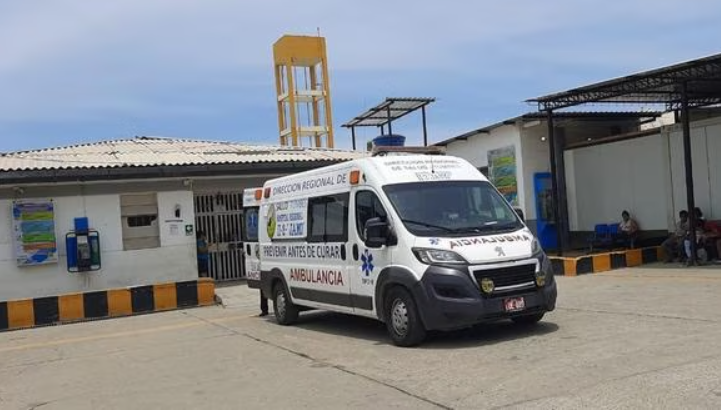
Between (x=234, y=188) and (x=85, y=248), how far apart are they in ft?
14.1

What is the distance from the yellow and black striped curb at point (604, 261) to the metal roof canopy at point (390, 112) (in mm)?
12882

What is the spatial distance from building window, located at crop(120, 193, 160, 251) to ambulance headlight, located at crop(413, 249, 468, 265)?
1138 cm

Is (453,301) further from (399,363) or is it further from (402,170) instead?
(402,170)

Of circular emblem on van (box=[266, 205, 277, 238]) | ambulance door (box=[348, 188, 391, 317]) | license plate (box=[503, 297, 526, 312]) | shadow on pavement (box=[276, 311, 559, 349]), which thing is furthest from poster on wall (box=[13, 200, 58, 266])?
license plate (box=[503, 297, 526, 312])

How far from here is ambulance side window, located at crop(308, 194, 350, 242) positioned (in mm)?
9898

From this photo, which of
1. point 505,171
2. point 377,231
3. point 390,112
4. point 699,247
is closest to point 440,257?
point 377,231

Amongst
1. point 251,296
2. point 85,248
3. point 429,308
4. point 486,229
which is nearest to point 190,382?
point 429,308

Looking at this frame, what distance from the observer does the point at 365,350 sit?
28.7 feet

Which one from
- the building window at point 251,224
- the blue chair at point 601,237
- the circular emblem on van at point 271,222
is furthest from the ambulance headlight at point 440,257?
the blue chair at point 601,237

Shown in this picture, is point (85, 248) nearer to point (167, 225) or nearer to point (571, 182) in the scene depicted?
point (167, 225)

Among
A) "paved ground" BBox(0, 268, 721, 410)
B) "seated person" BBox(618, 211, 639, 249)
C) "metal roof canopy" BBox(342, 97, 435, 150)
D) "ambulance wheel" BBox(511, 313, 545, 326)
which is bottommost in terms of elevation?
"paved ground" BBox(0, 268, 721, 410)

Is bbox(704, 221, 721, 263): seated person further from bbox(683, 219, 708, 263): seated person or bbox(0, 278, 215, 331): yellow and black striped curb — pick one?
bbox(0, 278, 215, 331): yellow and black striped curb

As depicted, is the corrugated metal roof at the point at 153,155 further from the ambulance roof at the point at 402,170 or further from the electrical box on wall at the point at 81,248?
the ambulance roof at the point at 402,170

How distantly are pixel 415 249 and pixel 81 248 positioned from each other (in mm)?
11242
